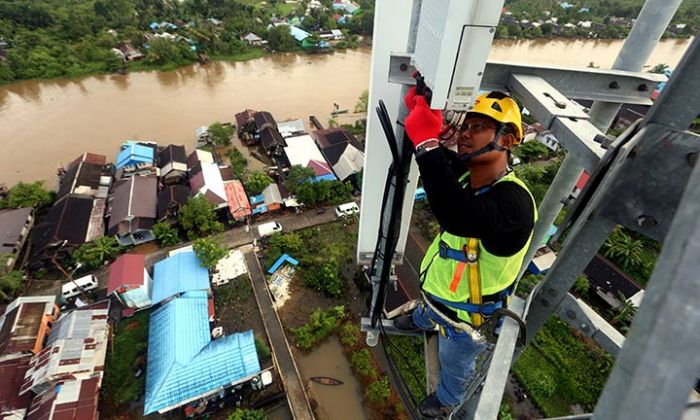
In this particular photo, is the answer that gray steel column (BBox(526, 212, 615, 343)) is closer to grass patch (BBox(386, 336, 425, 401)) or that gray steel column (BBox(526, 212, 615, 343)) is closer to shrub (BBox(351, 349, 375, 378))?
grass patch (BBox(386, 336, 425, 401))

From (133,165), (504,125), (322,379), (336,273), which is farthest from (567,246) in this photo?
(133,165)

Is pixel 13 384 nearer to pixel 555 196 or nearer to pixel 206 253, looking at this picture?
pixel 206 253

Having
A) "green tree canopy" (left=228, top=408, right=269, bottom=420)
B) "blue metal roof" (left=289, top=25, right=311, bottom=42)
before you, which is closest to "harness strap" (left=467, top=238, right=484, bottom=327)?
"green tree canopy" (left=228, top=408, right=269, bottom=420)

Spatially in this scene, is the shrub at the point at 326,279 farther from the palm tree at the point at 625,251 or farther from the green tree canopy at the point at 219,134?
the palm tree at the point at 625,251

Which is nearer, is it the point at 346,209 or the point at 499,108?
the point at 499,108

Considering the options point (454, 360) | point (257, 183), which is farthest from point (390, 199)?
point (257, 183)

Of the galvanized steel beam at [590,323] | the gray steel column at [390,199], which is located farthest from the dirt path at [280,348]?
the galvanized steel beam at [590,323]
